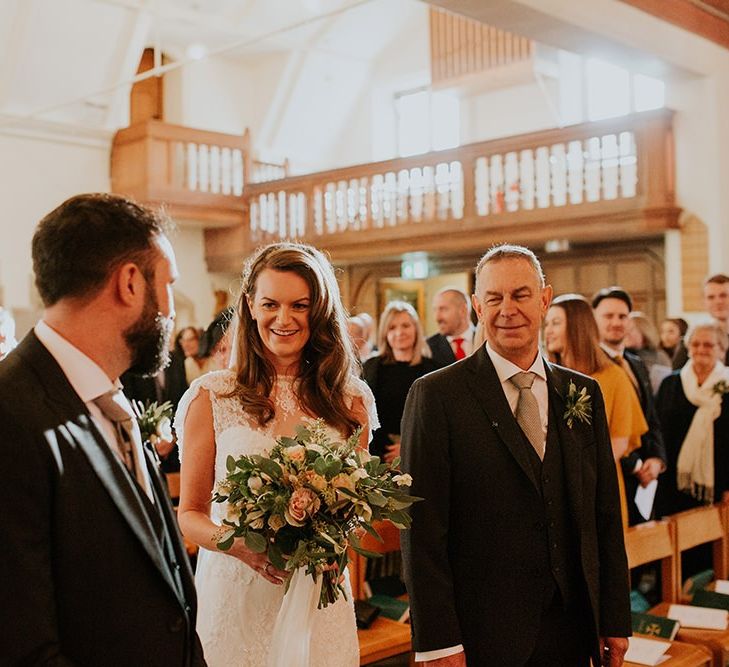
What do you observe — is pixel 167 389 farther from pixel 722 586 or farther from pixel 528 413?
pixel 528 413

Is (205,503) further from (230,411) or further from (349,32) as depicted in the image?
(349,32)

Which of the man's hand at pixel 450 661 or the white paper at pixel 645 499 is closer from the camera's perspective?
the man's hand at pixel 450 661

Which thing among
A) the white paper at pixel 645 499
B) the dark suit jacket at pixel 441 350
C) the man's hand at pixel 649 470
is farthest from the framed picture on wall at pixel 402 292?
the man's hand at pixel 649 470

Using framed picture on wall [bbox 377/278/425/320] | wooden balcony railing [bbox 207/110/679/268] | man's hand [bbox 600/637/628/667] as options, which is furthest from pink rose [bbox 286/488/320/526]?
framed picture on wall [bbox 377/278/425/320]

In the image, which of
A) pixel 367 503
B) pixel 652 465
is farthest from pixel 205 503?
pixel 652 465

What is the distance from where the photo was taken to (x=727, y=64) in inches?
326

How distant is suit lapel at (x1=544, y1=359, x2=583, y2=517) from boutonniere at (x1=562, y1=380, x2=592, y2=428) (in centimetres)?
1

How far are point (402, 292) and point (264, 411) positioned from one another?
40.1ft

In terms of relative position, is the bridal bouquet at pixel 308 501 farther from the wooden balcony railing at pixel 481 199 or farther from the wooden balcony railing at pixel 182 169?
the wooden balcony railing at pixel 182 169

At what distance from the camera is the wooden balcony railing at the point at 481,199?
1003cm

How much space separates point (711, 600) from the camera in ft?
13.9

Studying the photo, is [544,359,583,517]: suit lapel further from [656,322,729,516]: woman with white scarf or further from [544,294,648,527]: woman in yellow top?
[656,322,729,516]: woman with white scarf

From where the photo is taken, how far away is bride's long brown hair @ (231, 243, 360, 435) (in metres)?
2.66

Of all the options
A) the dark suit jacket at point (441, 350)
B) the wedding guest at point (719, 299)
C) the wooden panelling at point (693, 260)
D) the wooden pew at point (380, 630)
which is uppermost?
the wooden panelling at point (693, 260)
